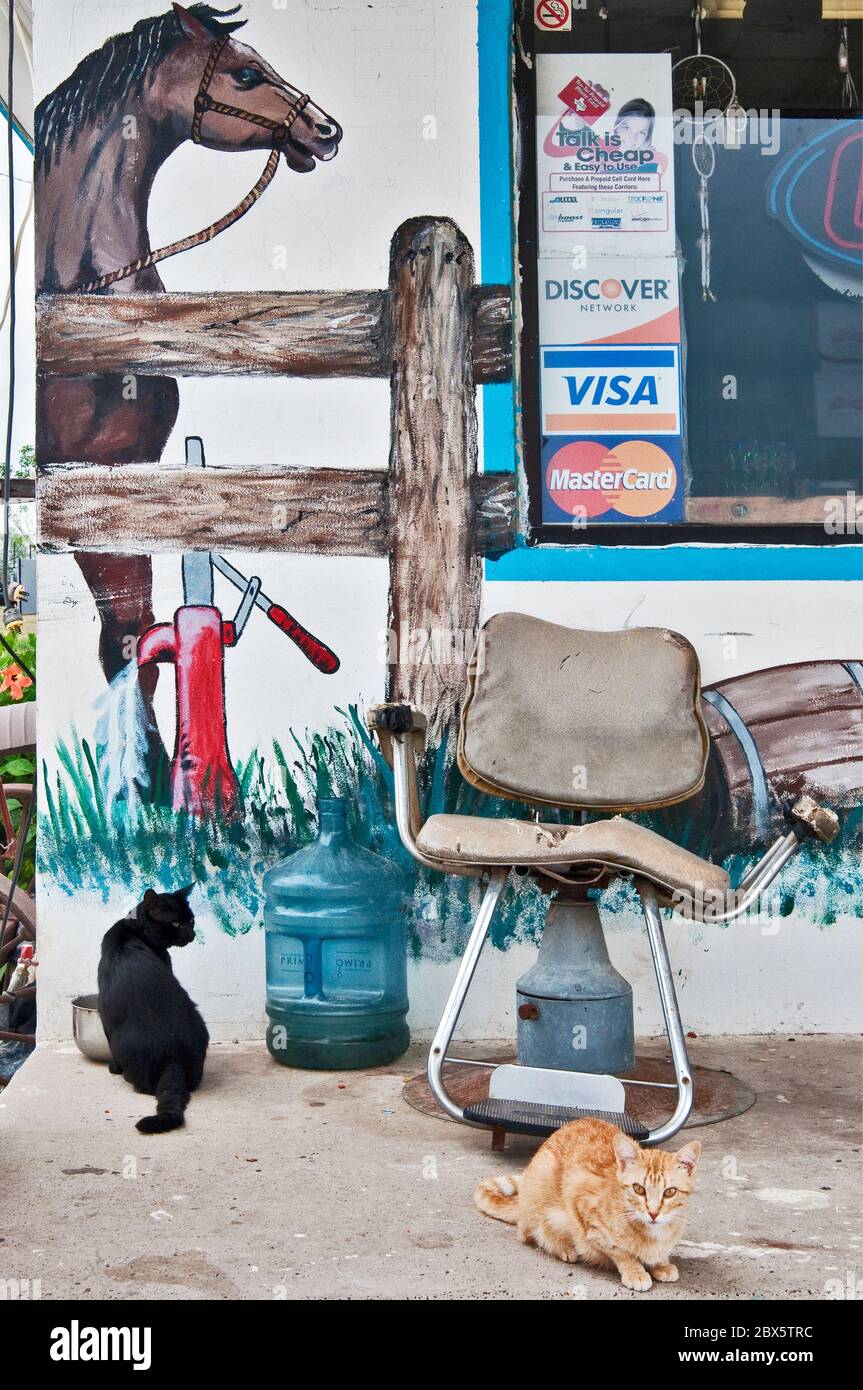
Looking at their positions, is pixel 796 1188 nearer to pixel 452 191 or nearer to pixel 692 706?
pixel 692 706

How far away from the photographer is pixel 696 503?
3859mm

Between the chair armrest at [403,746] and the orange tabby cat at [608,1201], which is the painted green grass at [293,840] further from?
the orange tabby cat at [608,1201]

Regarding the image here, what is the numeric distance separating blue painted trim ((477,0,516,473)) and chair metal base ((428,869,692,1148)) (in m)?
1.46

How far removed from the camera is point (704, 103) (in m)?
3.89


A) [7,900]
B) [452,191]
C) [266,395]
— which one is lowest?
[7,900]

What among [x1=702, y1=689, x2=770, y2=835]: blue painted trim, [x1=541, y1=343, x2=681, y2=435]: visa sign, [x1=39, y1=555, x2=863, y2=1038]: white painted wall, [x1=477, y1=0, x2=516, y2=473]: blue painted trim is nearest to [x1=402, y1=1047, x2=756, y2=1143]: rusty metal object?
[x1=39, y1=555, x2=863, y2=1038]: white painted wall

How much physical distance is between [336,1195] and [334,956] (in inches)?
39.6

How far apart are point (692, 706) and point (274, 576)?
4.10ft

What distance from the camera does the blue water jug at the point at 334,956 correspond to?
136 inches

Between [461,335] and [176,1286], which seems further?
[461,335]

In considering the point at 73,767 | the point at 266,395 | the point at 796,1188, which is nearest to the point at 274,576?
the point at 266,395

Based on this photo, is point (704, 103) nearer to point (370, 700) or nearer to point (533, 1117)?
Answer: point (370, 700)

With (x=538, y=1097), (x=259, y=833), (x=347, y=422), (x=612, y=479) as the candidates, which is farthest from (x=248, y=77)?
(x=538, y=1097)

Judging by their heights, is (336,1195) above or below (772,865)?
below
